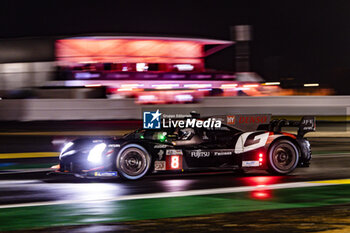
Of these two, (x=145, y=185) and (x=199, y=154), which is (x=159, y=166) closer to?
(x=145, y=185)

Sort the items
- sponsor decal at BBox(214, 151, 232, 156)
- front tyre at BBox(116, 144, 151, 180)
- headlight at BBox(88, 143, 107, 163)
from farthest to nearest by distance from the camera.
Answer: sponsor decal at BBox(214, 151, 232, 156) < front tyre at BBox(116, 144, 151, 180) < headlight at BBox(88, 143, 107, 163)

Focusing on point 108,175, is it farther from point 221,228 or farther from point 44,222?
point 221,228

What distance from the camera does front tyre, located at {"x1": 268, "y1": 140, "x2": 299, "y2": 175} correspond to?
10296 mm

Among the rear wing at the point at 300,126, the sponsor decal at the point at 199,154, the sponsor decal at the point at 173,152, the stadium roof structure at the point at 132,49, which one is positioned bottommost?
the sponsor decal at the point at 199,154

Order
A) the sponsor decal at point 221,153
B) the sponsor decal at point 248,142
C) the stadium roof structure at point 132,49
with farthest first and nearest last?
the stadium roof structure at point 132,49 → the sponsor decal at point 248,142 → the sponsor decal at point 221,153

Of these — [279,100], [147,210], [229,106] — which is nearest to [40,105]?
[229,106]

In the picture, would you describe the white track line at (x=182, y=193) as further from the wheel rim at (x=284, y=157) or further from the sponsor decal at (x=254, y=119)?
the sponsor decal at (x=254, y=119)

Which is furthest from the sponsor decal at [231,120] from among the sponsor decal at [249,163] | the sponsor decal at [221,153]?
the sponsor decal at [249,163]

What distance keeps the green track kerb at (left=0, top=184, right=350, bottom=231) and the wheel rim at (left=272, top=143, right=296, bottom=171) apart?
192cm

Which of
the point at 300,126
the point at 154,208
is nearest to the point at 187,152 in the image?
the point at 300,126

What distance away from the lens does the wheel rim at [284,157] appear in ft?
33.9

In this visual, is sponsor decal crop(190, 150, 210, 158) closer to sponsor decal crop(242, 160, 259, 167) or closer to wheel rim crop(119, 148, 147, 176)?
sponsor decal crop(242, 160, 259, 167)

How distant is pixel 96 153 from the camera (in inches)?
364

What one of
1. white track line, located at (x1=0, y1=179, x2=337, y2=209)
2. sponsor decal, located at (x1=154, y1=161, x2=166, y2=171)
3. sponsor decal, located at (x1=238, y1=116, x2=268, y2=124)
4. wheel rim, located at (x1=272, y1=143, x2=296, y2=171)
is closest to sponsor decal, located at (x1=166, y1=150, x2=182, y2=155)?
sponsor decal, located at (x1=154, y1=161, x2=166, y2=171)
